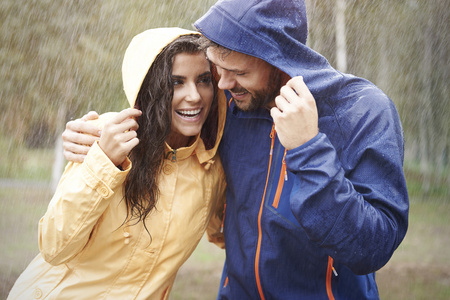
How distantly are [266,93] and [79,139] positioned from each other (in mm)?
1083

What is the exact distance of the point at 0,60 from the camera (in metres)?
10.1

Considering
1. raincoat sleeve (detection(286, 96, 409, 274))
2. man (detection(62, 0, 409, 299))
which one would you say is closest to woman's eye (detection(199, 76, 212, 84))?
man (detection(62, 0, 409, 299))

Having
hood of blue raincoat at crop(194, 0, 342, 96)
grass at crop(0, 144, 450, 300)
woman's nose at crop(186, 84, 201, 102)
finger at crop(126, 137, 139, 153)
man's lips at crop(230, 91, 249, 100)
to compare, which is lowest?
grass at crop(0, 144, 450, 300)

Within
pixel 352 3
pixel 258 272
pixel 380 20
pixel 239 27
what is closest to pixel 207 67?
pixel 239 27

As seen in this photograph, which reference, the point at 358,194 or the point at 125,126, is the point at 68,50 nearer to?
the point at 125,126

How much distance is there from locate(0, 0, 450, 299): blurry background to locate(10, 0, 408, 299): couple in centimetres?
478

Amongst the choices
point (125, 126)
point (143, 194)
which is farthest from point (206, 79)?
point (143, 194)

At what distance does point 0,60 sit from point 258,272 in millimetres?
9489

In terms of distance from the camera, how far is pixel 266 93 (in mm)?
2629

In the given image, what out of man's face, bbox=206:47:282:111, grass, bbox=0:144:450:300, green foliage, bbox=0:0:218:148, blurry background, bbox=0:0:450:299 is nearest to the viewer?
man's face, bbox=206:47:282:111

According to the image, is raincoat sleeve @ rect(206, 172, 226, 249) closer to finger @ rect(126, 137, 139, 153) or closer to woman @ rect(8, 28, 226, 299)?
woman @ rect(8, 28, 226, 299)

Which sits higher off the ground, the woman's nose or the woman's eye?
the woman's eye

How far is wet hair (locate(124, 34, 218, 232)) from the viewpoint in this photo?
2.56 metres

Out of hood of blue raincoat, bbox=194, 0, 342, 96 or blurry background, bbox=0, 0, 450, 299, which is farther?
blurry background, bbox=0, 0, 450, 299
